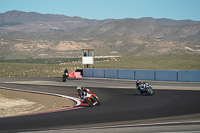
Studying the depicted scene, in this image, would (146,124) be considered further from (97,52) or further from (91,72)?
(97,52)

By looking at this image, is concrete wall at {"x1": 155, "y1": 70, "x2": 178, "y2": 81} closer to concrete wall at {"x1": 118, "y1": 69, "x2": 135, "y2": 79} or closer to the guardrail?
the guardrail

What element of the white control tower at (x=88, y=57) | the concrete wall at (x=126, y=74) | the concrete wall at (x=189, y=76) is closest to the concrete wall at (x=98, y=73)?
the concrete wall at (x=126, y=74)

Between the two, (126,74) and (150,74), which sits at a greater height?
(150,74)

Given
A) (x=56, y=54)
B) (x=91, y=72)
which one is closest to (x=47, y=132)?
(x=91, y=72)

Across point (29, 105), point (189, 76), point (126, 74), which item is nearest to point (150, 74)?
point (126, 74)

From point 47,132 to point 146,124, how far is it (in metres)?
3.48

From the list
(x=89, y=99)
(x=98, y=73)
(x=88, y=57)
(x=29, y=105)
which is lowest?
(x=29, y=105)

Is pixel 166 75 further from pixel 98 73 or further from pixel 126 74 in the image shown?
pixel 98 73

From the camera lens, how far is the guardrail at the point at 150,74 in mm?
40769

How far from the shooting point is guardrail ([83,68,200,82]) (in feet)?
134

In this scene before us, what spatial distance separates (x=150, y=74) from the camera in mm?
44812

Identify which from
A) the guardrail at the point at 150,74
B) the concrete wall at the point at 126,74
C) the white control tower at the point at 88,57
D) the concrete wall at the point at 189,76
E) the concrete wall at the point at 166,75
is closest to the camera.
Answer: the concrete wall at the point at 189,76

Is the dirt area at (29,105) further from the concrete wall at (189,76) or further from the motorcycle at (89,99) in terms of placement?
the concrete wall at (189,76)

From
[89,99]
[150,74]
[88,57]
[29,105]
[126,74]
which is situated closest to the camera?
[89,99]
